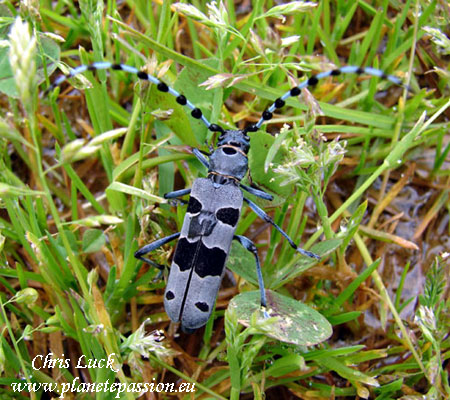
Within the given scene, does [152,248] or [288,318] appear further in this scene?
[152,248]

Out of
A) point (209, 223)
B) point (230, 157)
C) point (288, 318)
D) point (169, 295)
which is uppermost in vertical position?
point (230, 157)

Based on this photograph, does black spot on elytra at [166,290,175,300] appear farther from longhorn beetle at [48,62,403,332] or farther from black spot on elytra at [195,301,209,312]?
black spot on elytra at [195,301,209,312]

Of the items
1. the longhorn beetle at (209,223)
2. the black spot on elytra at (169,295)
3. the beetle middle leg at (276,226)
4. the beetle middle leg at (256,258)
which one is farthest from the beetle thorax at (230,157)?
the black spot on elytra at (169,295)

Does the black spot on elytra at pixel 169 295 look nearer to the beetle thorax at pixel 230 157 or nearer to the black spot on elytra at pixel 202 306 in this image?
the black spot on elytra at pixel 202 306

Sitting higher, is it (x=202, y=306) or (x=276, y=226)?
(x=276, y=226)

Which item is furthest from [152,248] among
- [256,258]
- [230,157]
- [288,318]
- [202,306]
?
[288,318]

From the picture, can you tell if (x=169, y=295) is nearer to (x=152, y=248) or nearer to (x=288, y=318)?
(x=152, y=248)

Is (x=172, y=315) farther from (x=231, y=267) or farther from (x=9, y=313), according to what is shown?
(x=9, y=313)

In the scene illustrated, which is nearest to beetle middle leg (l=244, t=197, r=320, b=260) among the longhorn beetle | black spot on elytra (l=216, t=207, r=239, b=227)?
the longhorn beetle

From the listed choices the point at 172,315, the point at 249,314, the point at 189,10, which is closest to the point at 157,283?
the point at 172,315
